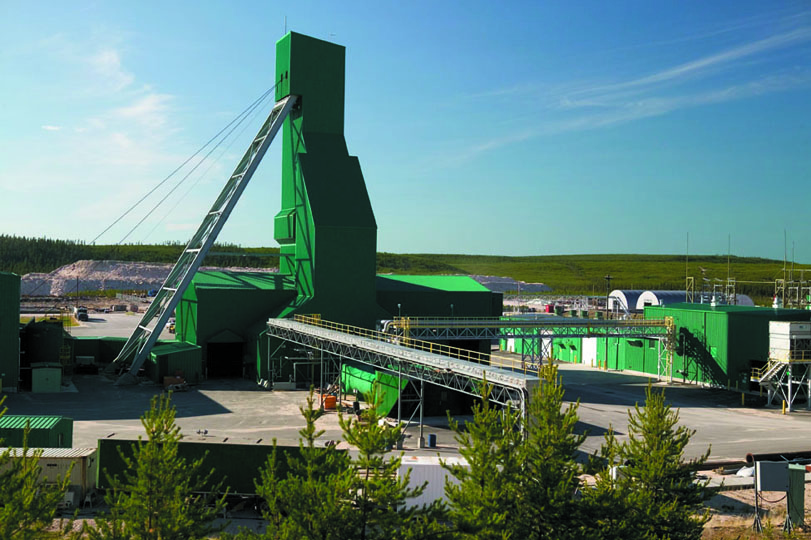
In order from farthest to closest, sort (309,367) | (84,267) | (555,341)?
(84,267), (555,341), (309,367)

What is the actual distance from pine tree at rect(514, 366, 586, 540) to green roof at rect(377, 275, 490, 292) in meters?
42.1

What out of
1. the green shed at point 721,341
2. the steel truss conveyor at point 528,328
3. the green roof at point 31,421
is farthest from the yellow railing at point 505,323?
the green roof at point 31,421

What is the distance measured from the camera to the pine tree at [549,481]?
16.2 meters

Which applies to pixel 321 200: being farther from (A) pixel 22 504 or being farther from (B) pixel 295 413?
(A) pixel 22 504

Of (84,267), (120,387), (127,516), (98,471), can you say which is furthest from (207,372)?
(84,267)

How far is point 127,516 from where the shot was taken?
14406 millimetres

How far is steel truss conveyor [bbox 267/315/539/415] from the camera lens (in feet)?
86.4

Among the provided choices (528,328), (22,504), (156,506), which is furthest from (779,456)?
(22,504)

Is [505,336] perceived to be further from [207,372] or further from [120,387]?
[120,387]

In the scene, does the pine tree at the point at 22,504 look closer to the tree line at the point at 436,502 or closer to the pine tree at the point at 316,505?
the tree line at the point at 436,502

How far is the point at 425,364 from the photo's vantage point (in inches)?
1240

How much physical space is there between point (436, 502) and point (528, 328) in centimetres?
3705

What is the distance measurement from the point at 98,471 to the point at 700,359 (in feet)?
143

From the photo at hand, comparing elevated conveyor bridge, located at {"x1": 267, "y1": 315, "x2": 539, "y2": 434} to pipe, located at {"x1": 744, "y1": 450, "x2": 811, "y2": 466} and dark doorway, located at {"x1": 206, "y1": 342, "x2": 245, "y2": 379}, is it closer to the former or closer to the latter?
dark doorway, located at {"x1": 206, "y1": 342, "x2": 245, "y2": 379}
